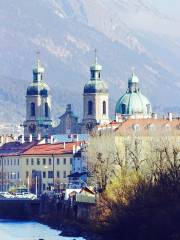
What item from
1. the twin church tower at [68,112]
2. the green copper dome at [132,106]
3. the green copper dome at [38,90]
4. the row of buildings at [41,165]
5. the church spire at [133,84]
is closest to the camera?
the row of buildings at [41,165]

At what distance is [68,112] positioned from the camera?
19762cm

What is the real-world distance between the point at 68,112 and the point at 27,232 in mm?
104811

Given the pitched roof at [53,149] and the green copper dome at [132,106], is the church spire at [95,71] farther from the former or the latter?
the pitched roof at [53,149]

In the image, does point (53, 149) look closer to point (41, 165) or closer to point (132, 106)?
point (41, 165)

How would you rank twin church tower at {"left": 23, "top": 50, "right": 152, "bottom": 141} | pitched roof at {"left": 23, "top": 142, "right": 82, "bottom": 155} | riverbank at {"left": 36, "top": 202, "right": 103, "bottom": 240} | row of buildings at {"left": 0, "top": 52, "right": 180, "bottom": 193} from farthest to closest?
twin church tower at {"left": 23, "top": 50, "right": 152, "bottom": 141} < pitched roof at {"left": 23, "top": 142, "right": 82, "bottom": 155} < row of buildings at {"left": 0, "top": 52, "right": 180, "bottom": 193} < riverbank at {"left": 36, "top": 202, "right": 103, "bottom": 240}

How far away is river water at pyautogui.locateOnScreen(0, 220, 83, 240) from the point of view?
86875mm

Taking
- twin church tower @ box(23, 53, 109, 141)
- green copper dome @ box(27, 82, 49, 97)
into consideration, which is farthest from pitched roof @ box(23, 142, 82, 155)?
green copper dome @ box(27, 82, 49, 97)

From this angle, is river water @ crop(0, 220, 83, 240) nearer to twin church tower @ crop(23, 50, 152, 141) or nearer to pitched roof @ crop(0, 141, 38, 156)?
pitched roof @ crop(0, 141, 38, 156)

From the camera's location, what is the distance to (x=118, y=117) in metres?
174

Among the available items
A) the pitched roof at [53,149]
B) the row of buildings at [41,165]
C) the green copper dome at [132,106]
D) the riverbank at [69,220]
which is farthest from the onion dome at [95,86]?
the riverbank at [69,220]

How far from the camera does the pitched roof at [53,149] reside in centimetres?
15219

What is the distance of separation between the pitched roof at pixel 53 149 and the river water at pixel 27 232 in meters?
44.8

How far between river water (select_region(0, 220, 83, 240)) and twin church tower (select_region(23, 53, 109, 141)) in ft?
269

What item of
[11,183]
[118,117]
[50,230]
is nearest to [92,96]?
[118,117]
